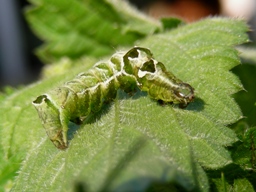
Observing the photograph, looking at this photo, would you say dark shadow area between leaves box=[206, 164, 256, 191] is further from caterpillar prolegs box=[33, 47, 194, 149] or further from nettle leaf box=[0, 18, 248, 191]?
caterpillar prolegs box=[33, 47, 194, 149]

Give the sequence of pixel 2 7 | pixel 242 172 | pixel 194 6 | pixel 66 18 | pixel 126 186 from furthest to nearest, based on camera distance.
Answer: pixel 2 7, pixel 194 6, pixel 66 18, pixel 242 172, pixel 126 186

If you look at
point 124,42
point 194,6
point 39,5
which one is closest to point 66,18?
point 39,5

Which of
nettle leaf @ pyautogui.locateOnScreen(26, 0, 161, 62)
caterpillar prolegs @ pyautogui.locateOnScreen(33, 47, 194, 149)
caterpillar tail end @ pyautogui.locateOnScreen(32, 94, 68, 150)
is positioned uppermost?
caterpillar prolegs @ pyautogui.locateOnScreen(33, 47, 194, 149)

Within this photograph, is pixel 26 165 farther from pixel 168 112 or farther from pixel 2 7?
pixel 2 7

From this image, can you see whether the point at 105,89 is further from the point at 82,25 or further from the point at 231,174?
the point at 82,25

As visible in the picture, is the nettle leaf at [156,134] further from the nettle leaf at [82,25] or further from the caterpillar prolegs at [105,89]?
the nettle leaf at [82,25]

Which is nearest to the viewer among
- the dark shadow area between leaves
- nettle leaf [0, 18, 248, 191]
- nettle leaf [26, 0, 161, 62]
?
nettle leaf [0, 18, 248, 191]

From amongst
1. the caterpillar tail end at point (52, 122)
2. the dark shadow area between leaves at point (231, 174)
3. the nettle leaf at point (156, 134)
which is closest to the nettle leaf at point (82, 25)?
the nettle leaf at point (156, 134)

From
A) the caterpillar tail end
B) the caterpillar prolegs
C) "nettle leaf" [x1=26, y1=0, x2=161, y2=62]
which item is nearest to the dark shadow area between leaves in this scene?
the caterpillar prolegs
